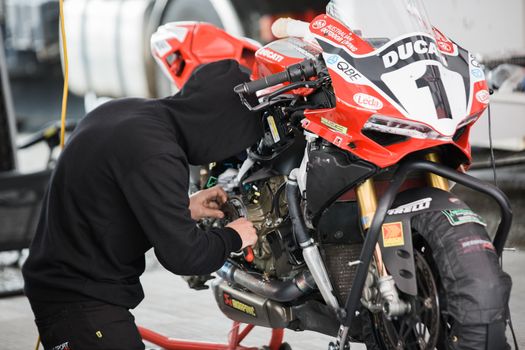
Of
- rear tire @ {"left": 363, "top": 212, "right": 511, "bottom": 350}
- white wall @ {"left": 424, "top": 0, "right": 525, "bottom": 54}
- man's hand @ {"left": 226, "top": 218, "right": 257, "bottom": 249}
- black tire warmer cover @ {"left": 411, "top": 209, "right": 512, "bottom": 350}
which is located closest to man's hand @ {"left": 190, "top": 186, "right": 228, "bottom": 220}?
man's hand @ {"left": 226, "top": 218, "right": 257, "bottom": 249}

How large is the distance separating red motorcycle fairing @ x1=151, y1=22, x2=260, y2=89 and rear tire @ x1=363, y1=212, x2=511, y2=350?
1711 millimetres

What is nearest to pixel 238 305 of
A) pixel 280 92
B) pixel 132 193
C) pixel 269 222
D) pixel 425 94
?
pixel 269 222

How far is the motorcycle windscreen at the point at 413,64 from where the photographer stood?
2.91 metres

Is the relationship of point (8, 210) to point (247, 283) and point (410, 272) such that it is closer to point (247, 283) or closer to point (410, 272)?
point (247, 283)

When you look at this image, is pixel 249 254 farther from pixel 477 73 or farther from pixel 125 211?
pixel 477 73

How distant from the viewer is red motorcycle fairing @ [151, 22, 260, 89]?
443 cm

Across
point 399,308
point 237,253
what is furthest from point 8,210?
point 399,308

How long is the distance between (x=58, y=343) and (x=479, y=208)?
411 cm

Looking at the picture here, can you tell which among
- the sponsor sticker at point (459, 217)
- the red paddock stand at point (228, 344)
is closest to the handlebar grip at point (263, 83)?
the sponsor sticker at point (459, 217)

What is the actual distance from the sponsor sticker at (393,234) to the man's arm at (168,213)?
0.59m

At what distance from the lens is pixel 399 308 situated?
2969 millimetres

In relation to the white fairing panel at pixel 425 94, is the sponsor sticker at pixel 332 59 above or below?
above

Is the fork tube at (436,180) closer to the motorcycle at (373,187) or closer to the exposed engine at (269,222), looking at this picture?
the motorcycle at (373,187)

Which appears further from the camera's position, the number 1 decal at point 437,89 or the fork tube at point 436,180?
the fork tube at point 436,180
